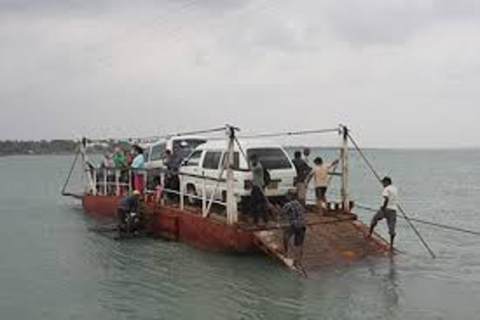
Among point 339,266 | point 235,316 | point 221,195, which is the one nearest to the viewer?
point 235,316

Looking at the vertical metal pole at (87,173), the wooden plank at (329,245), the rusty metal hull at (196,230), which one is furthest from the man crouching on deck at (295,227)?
the vertical metal pole at (87,173)

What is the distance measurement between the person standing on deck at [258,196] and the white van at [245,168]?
0.23 m

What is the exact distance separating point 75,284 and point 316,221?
5678 mm

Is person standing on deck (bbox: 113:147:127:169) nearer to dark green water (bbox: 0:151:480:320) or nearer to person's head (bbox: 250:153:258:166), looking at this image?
dark green water (bbox: 0:151:480:320)

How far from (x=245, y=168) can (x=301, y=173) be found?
60.1 inches

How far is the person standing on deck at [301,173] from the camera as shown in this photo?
1750 centimetres

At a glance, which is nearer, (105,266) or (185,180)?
(105,266)

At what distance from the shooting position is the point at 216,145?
18.5 meters

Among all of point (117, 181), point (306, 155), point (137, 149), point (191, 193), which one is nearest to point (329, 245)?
point (306, 155)

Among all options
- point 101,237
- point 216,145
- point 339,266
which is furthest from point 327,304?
point 101,237

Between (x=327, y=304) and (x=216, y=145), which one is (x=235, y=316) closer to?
(x=327, y=304)

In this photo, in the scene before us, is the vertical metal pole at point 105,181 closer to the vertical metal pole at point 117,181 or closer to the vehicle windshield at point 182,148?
the vertical metal pole at point 117,181

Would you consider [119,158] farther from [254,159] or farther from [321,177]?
[321,177]

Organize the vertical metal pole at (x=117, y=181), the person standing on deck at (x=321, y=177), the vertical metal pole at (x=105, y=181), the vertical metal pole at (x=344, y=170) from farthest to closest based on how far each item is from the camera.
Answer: the vertical metal pole at (x=105, y=181), the vertical metal pole at (x=117, y=181), the vertical metal pole at (x=344, y=170), the person standing on deck at (x=321, y=177)
